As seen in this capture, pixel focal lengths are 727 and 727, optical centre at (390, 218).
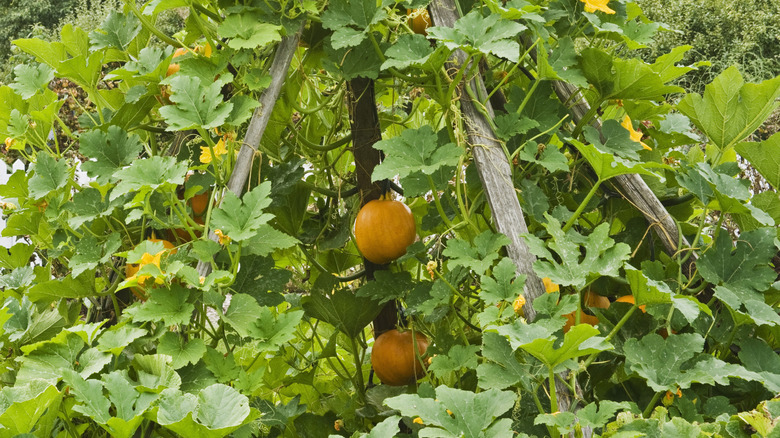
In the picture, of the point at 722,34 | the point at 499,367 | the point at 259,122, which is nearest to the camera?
the point at 499,367

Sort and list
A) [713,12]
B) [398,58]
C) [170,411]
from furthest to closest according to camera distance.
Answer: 1. [713,12]
2. [398,58]
3. [170,411]

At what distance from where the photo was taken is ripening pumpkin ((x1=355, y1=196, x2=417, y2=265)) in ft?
4.66

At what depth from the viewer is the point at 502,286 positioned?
3.42ft

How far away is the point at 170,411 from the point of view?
0.87 meters

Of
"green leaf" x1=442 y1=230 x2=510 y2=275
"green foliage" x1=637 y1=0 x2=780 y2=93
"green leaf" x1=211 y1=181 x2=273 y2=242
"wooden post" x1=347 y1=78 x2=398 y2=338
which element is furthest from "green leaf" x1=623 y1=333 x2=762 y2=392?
"green foliage" x1=637 y1=0 x2=780 y2=93

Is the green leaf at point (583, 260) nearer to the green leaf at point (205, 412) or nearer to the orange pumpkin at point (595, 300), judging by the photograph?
the orange pumpkin at point (595, 300)

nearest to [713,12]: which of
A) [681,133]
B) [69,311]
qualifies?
[681,133]

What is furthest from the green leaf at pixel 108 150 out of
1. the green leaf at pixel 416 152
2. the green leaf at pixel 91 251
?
the green leaf at pixel 416 152

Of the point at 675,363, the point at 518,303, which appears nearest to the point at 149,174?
the point at 518,303

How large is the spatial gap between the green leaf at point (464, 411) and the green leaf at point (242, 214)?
1.10ft

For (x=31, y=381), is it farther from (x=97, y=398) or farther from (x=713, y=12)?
(x=713, y=12)

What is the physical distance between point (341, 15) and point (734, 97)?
66cm

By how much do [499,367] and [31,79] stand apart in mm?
942

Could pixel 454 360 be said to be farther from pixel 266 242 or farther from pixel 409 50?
pixel 409 50
